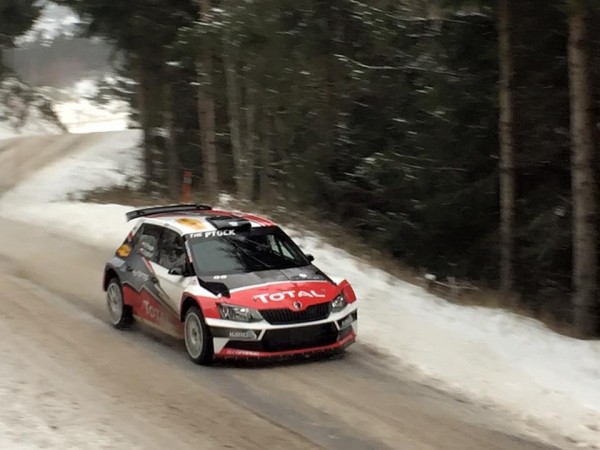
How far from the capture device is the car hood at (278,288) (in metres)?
Answer: 9.66

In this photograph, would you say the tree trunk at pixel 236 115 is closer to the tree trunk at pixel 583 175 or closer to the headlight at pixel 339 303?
the tree trunk at pixel 583 175

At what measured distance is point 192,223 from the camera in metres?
11.2

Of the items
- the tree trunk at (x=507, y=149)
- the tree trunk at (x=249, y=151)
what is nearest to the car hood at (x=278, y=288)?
the tree trunk at (x=507, y=149)

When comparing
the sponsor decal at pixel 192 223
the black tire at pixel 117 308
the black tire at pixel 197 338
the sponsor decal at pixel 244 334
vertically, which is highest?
the sponsor decal at pixel 192 223

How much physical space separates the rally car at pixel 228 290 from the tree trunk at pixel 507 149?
6.15 meters

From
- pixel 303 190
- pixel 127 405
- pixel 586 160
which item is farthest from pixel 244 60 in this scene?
pixel 127 405

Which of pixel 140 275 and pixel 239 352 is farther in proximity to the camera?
pixel 140 275

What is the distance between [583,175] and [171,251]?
616 centimetres

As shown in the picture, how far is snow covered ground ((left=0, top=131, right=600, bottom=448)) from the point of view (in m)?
8.41

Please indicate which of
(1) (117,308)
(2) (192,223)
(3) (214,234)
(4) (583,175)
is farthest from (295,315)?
(4) (583,175)

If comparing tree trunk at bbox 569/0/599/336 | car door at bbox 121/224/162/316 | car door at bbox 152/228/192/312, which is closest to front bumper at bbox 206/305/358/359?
car door at bbox 152/228/192/312

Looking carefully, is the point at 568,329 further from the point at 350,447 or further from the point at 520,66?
the point at 350,447

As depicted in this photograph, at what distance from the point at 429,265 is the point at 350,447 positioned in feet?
43.1

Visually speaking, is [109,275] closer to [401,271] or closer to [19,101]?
[401,271]
